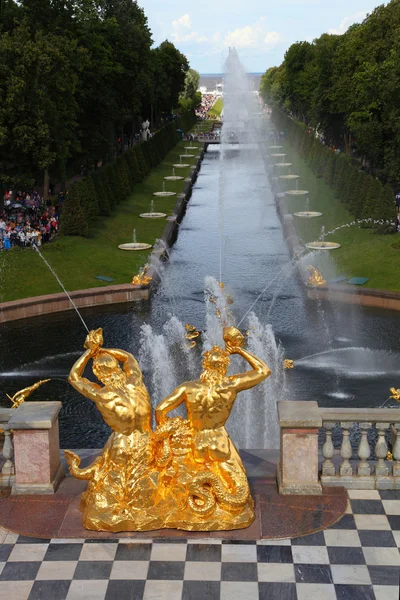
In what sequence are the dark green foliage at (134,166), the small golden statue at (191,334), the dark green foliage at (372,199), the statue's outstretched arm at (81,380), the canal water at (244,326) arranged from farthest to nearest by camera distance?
the dark green foliage at (134,166)
the dark green foliage at (372,199)
the small golden statue at (191,334)
the canal water at (244,326)
the statue's outstretched arm at (81,380)

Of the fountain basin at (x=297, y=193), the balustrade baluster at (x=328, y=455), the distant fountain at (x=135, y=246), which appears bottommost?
the fountain basin at (x=297, y=193)

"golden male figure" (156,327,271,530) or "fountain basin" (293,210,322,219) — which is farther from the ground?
"golden male figure" (156,327,271,530)

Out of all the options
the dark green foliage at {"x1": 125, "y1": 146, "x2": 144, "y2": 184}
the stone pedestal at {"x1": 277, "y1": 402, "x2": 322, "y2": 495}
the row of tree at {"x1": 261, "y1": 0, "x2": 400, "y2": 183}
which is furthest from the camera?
the dark green foliage at {"x1": 125, "y1": 146, "x2": 144, "y2": 184}

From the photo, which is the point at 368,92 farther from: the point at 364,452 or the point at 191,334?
the point at 364,452

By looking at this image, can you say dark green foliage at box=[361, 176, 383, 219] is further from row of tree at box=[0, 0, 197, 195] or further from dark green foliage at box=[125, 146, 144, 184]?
dark green foliage at box=[125, 146, 144, 184]

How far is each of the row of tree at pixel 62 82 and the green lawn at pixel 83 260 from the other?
17.3 ft

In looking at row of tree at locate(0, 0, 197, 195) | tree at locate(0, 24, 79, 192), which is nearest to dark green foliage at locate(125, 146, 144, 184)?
row of tree at locate(0, 0, 197, 195)

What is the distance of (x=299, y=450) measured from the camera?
13.3 metres

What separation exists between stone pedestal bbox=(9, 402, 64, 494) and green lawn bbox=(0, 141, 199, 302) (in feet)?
71.3

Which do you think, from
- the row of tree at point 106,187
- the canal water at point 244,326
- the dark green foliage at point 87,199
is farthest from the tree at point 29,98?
the canal water at point 244,326

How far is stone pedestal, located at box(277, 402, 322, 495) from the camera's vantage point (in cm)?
1309

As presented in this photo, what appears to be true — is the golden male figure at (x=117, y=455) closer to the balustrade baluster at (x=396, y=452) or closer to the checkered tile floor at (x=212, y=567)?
the checkered tile floor at (x=212, y=567)

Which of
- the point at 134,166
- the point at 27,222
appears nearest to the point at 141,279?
the point at 27,222

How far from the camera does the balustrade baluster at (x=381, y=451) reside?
1354 centimetres
